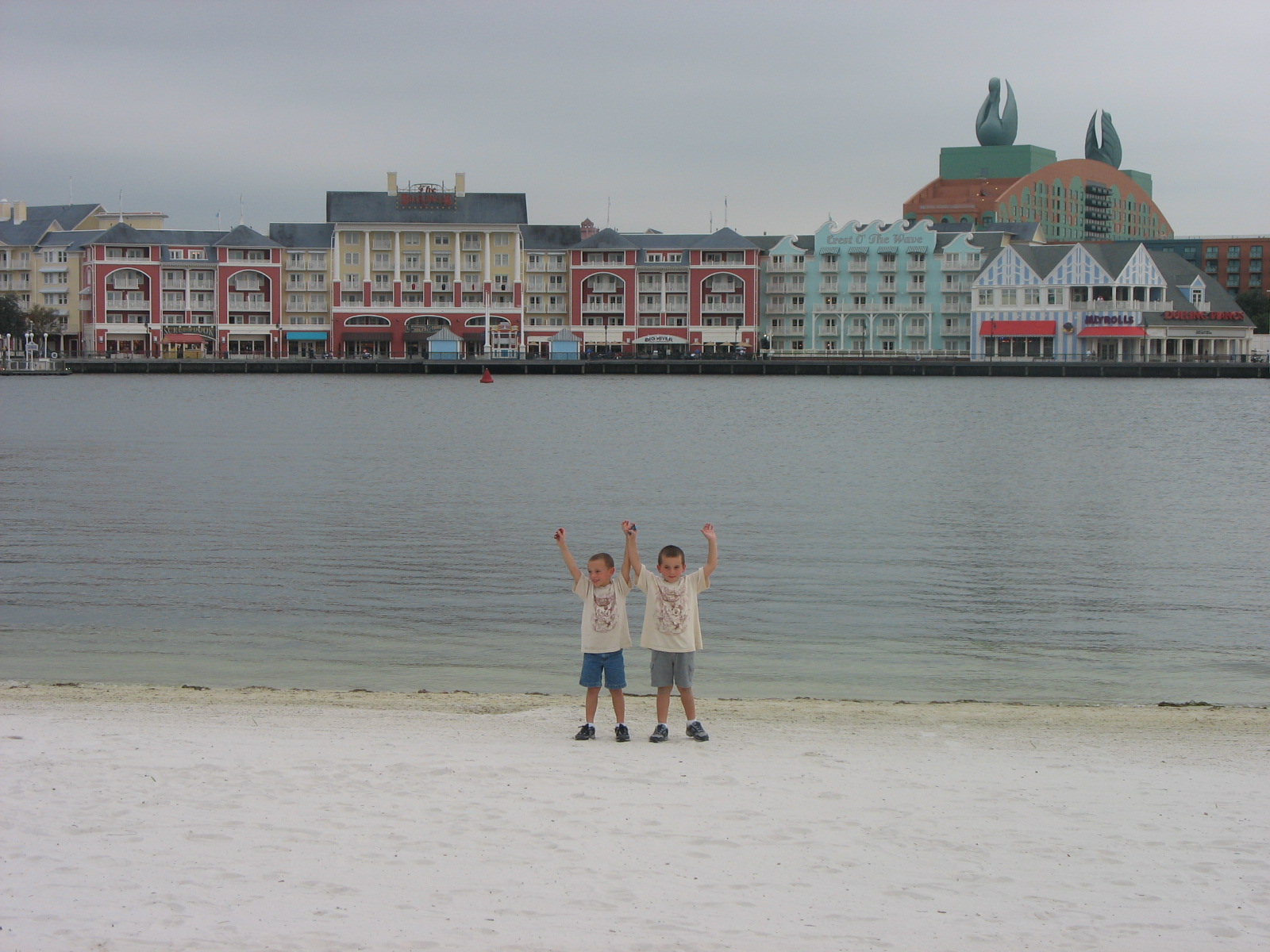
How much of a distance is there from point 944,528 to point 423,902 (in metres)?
22.1

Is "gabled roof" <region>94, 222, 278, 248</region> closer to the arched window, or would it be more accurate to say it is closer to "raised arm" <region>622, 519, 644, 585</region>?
the arched window

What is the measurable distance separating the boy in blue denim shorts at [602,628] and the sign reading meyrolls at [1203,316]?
110092 millimetres

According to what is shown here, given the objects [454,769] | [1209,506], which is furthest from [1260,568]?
[454,769]

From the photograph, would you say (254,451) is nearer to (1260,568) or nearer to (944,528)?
(944,528)

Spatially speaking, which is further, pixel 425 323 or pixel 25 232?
pixel 25 232

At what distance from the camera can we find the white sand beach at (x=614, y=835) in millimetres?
6574

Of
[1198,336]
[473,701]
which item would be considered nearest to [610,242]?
[1198,336]

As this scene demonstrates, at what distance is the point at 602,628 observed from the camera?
969 centimetres

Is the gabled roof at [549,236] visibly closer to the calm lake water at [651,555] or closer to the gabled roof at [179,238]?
the gabled roof at [179,238]

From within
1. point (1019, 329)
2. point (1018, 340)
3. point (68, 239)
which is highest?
point (68, 239)

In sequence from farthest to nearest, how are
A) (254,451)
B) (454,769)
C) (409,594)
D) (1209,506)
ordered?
(254,451), (1209,506), (409,594), (454,769)

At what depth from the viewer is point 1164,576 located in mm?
21859

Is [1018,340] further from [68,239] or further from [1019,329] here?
[68,239]

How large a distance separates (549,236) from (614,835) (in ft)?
377
